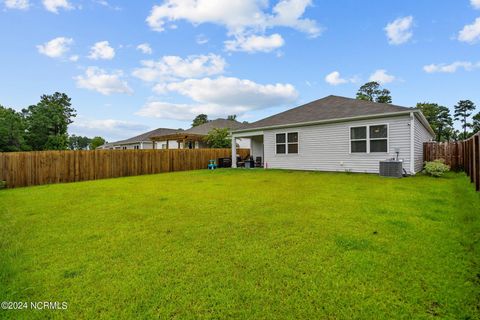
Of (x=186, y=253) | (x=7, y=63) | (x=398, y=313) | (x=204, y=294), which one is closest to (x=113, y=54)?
(x=7, y=63)

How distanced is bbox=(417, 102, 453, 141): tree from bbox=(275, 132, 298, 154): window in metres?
33.7

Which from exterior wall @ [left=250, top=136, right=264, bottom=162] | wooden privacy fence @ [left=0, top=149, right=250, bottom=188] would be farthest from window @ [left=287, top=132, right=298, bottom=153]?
wooden privacy fence @ [left=0, top=149, right=250, bottom=188]

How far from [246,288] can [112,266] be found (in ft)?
5.27

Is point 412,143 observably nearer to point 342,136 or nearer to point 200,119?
point 342,136

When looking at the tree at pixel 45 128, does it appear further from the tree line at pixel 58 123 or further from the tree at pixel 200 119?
the tree at pixel 200 119

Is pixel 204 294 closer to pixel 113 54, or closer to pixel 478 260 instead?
pixel 478 260

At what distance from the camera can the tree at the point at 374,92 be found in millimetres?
35250

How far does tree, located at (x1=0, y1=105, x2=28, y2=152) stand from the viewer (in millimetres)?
24752

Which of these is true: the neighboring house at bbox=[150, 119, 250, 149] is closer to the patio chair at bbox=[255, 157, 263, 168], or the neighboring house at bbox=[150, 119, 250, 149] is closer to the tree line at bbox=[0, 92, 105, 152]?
the patio chair at bbox=[255, 157, 263, 168]

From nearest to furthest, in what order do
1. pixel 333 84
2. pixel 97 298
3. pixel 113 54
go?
1. pixel 97 298
2. pixel 113 54
3. pixel 333 84

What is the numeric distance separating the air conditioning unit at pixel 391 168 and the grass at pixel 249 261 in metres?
4.36

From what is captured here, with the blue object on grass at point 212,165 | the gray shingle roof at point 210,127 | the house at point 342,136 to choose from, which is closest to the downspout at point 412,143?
the house at point 342,136

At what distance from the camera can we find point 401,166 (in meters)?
9.80

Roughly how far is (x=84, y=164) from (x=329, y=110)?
1304 cm
